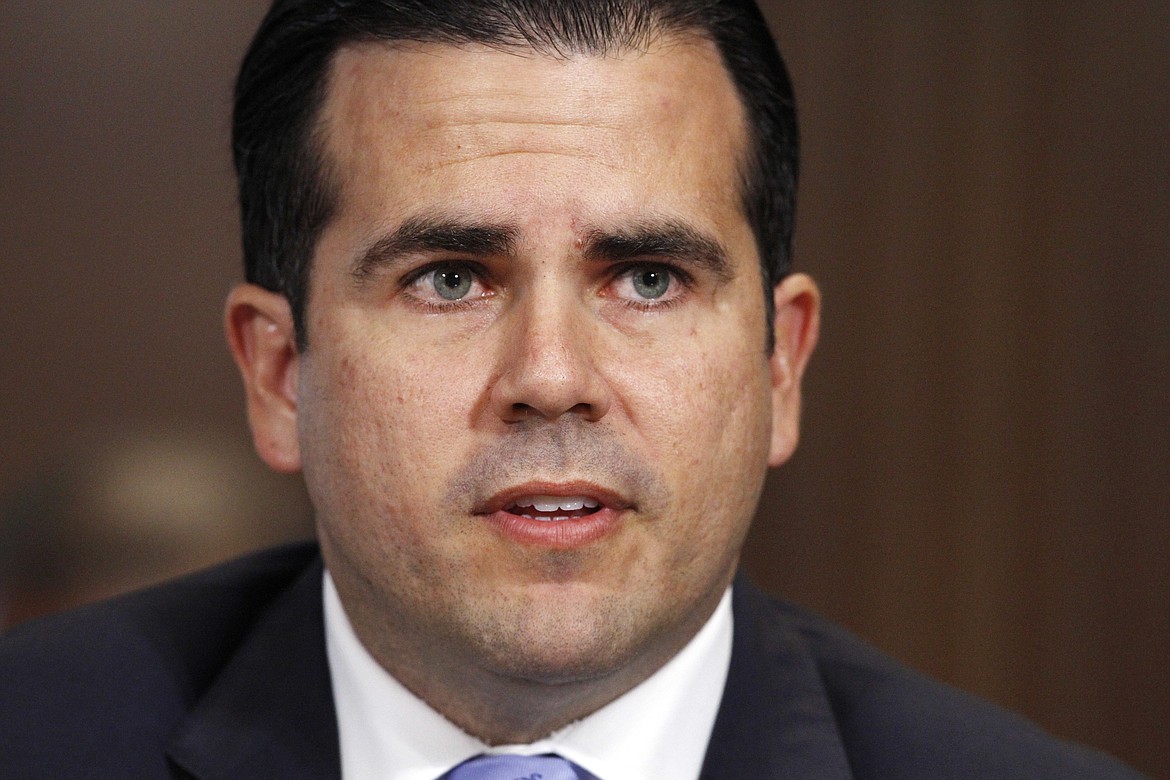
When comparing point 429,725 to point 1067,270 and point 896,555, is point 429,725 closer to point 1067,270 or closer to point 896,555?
point 896,555

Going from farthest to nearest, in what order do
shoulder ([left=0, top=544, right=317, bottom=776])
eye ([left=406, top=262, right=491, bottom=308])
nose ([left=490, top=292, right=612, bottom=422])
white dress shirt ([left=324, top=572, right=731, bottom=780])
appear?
1. shoulder ([left=0, top=544, right=317, bottom=776])
2. white dress shirt ([left=324, top=572, right=731, bottom=780])
3. eye ([left=406, top=262, right=491, bottom=308])
4. nose ([left=490, top=292, right=612, bottom=422])

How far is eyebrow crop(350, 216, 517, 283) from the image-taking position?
1.66 meters

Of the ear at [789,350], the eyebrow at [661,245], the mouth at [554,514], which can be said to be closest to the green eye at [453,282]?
the eyebrow at [661,245]

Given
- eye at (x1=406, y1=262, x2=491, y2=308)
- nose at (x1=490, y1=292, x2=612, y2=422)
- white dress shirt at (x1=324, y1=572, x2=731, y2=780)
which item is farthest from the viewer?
white dress shirt at (x1=324, y1=572, x2=731, y2=780)

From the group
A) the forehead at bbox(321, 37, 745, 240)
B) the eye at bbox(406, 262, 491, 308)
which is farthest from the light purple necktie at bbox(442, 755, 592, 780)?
the forehead at bbox(321, 37, 745, 240)

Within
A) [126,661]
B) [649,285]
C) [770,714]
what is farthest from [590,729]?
[126,661]

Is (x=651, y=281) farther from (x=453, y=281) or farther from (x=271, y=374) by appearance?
(x=271, y=374)

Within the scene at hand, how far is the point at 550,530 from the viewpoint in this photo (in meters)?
1.61

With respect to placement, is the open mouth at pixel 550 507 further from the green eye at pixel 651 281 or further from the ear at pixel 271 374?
the ear at pixel 271 374

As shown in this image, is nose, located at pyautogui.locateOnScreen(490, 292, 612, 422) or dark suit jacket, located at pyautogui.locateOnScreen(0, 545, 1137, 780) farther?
dark suit jacket, located at pyautogui.locateOnScreen(0, 545, 1137, 780)

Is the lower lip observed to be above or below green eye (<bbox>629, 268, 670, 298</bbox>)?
below

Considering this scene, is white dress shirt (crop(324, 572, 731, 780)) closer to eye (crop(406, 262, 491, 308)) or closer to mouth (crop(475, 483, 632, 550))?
mouth (crop(475, 483, 632, 550))

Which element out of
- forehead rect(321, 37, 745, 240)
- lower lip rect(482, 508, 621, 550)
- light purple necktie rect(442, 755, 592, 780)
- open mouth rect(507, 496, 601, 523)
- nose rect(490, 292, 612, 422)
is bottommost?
light purple necktie rect(442, 755, 592, 780)

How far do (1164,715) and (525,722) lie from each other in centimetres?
171
